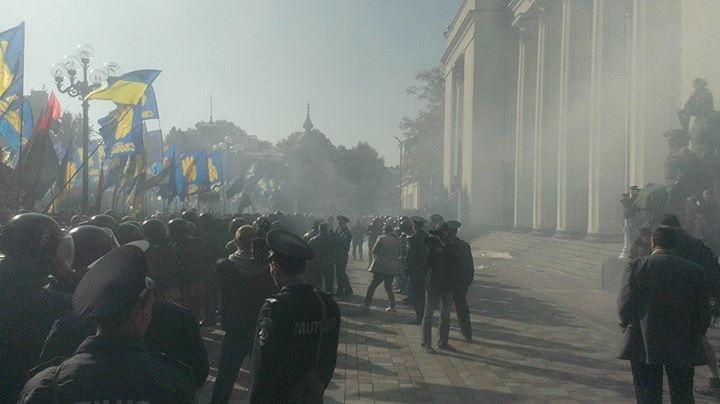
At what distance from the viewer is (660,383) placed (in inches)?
217

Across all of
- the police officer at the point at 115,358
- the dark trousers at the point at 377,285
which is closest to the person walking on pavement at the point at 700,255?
the police officer at the point at 115,358

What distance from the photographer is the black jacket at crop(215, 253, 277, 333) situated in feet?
19.6

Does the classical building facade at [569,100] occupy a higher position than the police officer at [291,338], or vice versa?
the classical building facade at [569,100]

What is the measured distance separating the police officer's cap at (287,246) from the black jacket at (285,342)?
15cm

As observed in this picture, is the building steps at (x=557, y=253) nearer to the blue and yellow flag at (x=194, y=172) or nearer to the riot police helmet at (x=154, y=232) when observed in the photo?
the blue and yellow flag at (x=194, y=172)

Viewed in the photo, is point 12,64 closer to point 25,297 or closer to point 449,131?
point 25,297

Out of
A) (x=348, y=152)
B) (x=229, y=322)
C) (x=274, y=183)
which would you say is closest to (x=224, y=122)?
(x=348, y=152)

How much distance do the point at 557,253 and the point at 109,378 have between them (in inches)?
1021

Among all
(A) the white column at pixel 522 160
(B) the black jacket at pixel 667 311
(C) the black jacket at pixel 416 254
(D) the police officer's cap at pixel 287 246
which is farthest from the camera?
(A) the white column at pixel 522 160

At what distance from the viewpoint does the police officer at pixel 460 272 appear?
1002 cm

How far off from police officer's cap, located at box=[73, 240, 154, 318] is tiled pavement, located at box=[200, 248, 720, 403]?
199 inches

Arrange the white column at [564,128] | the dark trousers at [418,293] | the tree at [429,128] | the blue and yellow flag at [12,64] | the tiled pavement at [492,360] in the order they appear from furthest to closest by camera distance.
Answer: the tree at [429,128], the white column at [564,128], the blue and yellow flag at [12,64], the dark trousers at [418,293], the tiled pavement at [492,360]

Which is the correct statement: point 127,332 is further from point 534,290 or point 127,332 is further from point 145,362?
point 534,290

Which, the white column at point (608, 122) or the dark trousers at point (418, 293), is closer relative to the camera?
the dark trousers at point (418, 293)
